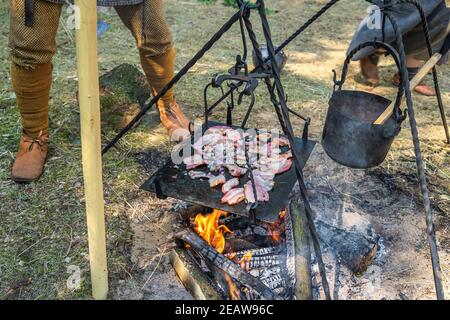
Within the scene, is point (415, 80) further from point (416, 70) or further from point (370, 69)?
point (370, 69)

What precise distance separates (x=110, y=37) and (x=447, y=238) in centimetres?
494

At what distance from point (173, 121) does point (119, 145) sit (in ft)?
Result: 1.73

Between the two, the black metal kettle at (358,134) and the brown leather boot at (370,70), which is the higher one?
the black metal kettle at (358,134)

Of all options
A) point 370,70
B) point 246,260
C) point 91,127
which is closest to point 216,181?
point 246,260

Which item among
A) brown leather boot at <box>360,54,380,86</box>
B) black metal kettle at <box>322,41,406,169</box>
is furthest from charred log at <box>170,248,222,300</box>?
brown leather boot at <box>360,54,380,86</box>

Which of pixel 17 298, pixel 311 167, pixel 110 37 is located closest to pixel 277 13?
pixel 110 37

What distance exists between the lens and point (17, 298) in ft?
7.95

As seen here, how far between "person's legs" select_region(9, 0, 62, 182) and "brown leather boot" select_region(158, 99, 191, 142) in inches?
40.1

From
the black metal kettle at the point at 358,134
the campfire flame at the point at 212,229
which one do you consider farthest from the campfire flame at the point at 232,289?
the black metal kettle at the point at 358,134

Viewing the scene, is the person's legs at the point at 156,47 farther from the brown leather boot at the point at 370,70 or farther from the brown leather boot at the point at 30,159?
the brown leather boot at the point at 370,70

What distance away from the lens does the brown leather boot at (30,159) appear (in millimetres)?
3238

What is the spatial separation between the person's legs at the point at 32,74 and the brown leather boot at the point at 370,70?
345 centimetres
